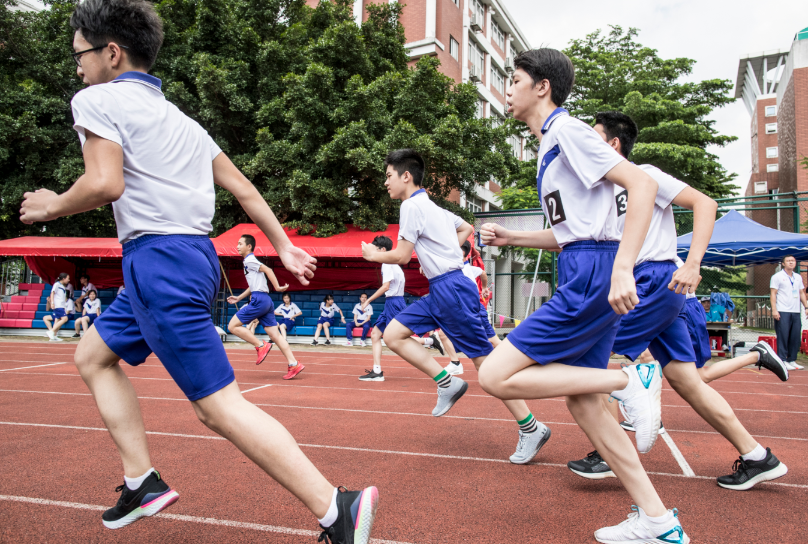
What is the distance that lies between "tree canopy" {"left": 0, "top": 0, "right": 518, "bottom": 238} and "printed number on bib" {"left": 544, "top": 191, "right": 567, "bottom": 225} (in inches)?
473

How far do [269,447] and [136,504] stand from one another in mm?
728

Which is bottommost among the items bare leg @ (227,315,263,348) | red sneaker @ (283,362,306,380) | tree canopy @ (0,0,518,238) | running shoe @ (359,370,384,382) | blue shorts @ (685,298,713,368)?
running shoe @ (359,370,384,382)

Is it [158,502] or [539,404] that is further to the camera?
[539,404]

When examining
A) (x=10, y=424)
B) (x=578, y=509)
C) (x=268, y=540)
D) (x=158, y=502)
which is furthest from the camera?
(x=10, y=424)

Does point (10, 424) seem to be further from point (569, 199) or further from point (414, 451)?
point (569, 199)

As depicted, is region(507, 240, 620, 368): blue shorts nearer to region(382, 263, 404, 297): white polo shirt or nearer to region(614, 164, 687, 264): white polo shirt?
region(614, 164, 687, 264): white polo shirt

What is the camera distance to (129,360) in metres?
2.08

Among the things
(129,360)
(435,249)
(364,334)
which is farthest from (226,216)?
(129,360)

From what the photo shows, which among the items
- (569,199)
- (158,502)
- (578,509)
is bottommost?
(578,509)

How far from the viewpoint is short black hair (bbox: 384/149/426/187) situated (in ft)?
13.4

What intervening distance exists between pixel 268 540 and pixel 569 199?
1862mm

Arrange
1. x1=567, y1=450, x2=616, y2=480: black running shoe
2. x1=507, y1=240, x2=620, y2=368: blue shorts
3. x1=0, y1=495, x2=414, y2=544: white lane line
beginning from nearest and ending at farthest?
1. x1=507, y1=240, x2=620, y2=368: blue shorts
2. x1=0, y1=495, x2=414, y2=544: white lane line
3. x1=567, y1=450, x2=616, y2=480: black running shoe

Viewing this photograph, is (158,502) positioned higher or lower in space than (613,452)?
lower

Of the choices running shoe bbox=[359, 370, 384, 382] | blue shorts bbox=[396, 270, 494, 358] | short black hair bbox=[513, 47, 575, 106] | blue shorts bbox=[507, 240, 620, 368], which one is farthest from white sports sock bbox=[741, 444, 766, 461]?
running shoe bbox=[359, 370, 384, 382]
